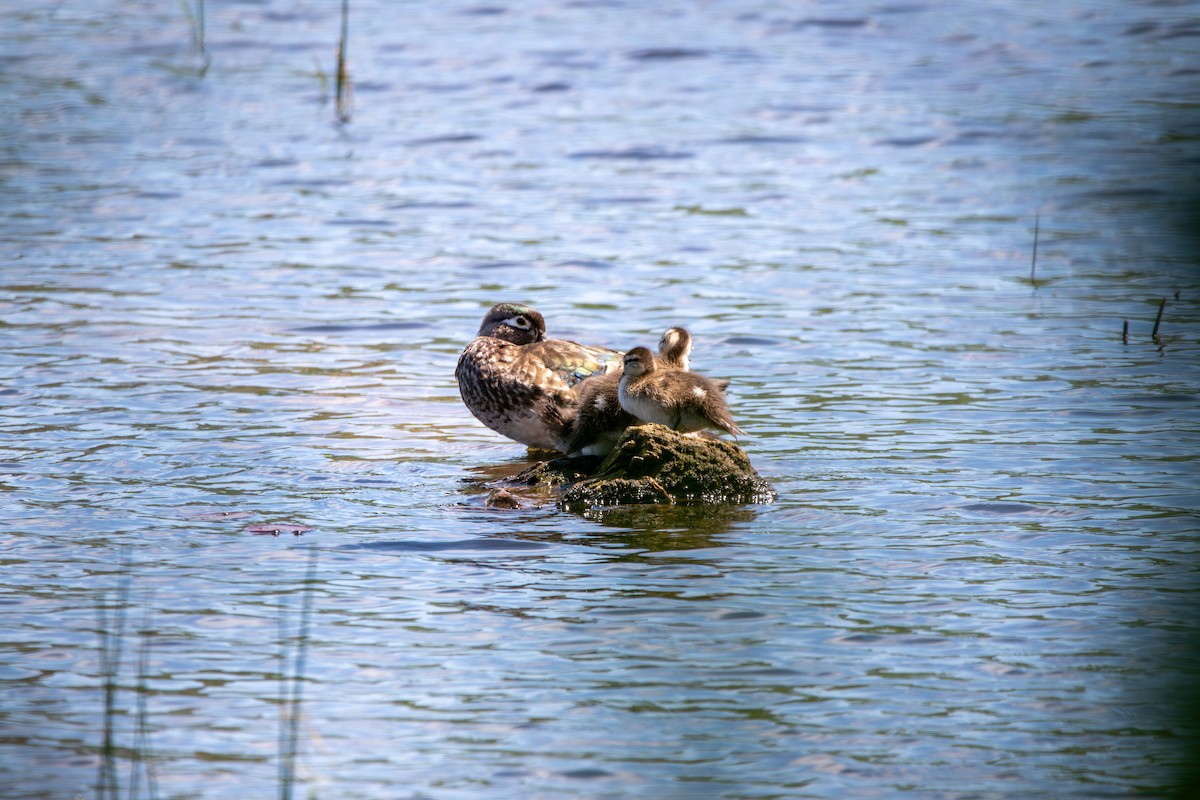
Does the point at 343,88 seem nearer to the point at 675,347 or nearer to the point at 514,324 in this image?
the point at 514,324

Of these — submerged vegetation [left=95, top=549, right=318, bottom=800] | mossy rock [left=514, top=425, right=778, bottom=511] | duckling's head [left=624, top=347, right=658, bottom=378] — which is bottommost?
submerged vegetation [left=95, top=549, right=318, bottom=800]

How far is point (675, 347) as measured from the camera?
7.16m

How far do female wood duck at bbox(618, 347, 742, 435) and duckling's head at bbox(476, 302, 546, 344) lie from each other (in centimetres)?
119

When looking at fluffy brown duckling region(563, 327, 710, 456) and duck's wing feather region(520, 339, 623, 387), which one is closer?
fluffy brown duckling region(563, 327, 710, 456)

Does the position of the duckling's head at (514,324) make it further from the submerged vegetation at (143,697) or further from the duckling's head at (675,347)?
the submerged vegetation at (143,697)

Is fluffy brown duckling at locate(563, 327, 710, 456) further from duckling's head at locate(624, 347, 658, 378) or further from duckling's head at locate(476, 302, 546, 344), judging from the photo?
duckling's head at locate(476, 302, 546, 344)

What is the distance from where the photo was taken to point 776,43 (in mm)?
18453

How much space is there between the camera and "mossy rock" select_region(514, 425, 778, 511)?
21.8ft

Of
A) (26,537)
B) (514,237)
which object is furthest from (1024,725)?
A: (514,237)

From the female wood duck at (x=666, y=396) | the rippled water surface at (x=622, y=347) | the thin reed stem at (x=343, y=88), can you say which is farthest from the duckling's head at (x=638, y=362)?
the thin reed stem at (x=343, y=88)

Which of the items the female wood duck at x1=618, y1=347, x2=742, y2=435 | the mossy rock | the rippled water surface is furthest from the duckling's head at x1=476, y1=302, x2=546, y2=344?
the mossy rock

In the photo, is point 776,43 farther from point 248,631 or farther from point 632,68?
point 248,631

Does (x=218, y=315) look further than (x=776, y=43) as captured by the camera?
No

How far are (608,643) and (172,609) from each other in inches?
62.9
